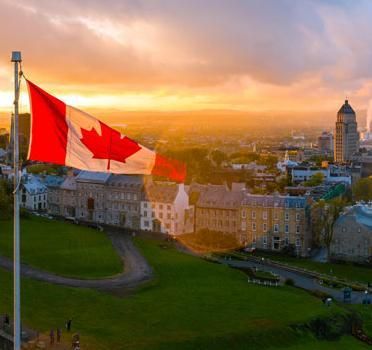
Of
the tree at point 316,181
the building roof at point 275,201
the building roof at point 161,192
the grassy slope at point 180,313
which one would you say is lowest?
the grassy slope at point 180,313

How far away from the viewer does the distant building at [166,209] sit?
76.8 metres

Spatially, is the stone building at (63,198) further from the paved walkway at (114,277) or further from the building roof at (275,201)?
the paved walkway at (114,277)

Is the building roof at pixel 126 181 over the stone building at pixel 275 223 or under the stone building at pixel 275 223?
over

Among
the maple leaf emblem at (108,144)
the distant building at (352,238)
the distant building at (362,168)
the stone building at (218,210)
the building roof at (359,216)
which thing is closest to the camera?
the maple leaf emblem at (108,144)

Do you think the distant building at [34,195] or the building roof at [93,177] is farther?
the distant building at [34,195]

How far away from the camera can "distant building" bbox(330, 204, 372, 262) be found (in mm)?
64375

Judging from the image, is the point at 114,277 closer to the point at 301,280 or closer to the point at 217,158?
the point at 301,280

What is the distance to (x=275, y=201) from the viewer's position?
70562mm

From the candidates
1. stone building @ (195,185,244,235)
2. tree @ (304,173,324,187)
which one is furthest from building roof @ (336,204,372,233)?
tree @ (304,173,324,187)

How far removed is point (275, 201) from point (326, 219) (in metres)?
6.24

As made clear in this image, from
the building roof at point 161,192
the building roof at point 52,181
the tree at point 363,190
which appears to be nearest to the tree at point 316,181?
the tree at point 363,190

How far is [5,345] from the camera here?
96.3ft

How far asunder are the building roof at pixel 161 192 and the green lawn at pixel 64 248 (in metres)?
9.35

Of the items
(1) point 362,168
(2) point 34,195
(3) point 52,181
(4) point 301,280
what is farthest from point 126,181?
(1) point 362,168
